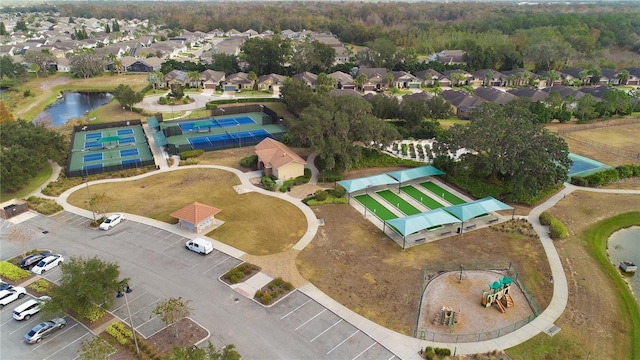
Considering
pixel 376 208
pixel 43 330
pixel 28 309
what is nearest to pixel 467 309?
pixel 376 208

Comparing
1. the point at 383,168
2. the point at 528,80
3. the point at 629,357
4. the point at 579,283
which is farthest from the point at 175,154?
the point at 528,80

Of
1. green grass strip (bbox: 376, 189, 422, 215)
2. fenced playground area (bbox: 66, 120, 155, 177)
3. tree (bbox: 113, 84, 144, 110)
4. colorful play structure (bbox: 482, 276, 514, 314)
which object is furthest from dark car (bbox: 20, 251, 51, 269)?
tree (bbox: 113, 84, 144, 110)

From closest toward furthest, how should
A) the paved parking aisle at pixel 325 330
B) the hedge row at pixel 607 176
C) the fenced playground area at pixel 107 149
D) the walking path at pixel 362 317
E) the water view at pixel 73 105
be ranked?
the paved parking aisle at pixel 325 330, the walking path at pixel 362 317, the hedge row at pixel 607 176, the fenced playground area at pixel 107 149, the water view at pixel 73 105

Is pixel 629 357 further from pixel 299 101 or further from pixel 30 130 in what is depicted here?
pixel 30 130

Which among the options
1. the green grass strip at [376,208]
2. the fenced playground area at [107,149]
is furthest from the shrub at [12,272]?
the green grass strip at [376,208]

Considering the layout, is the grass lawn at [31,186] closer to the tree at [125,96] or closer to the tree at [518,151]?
the tree at [125,96]
